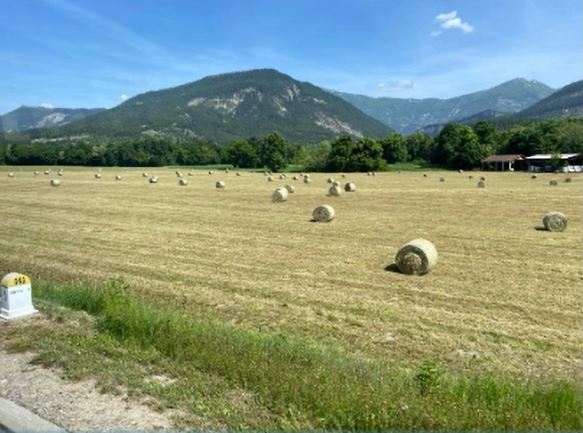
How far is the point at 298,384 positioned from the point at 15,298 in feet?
19.8

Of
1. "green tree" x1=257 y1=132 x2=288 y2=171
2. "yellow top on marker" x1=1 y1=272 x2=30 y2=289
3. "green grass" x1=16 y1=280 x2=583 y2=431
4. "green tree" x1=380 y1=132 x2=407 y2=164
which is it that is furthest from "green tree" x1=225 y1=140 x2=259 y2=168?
"green grass" x1=16 y1=280 x2=583 y2=431

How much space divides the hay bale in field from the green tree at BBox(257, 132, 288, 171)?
90098mm

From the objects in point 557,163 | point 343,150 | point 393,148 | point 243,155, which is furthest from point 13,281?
point 393,148

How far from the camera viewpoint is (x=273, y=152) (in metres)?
111

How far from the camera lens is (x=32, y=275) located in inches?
539

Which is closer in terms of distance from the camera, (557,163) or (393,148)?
(557,163)

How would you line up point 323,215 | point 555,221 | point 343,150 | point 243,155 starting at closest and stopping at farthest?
point 555,221
point 323,215
point 343,150
point 243,155

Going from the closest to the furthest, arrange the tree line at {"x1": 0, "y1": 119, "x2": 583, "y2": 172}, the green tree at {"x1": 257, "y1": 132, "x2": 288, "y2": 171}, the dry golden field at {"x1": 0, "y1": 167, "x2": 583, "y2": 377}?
the dry golden field at {"x1": 0, "y1": 167, "x2": 583, "y2": 377} < the tree line at {"x1": 0, "y1": 119, "x2": 583, "y2": 172} < the green tree at {"x1": 257, "y1": 132, "x2": 288, "y2": 171}

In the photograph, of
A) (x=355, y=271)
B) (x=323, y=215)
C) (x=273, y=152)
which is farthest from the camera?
(x=273, y=152)

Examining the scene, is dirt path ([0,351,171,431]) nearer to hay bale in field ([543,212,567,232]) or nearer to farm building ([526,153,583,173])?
hay bale in field ([543,212,567,232])

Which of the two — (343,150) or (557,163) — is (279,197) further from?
(557,163)

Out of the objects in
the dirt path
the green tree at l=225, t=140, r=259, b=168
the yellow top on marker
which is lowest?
the dirt path

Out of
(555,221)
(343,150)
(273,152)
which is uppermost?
(273,152)

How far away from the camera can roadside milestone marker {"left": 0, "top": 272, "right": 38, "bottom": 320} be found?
30.1 feet
